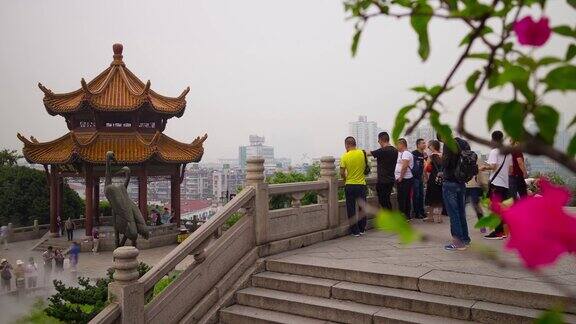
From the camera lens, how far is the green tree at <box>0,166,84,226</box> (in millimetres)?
28172

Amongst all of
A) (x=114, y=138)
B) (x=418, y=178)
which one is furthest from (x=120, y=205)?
(x=114, y=138)

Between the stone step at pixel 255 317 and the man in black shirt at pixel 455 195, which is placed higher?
the man in black shirt at pixel 455 195

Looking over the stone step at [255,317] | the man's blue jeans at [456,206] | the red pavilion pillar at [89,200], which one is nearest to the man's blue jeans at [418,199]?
the man's blue jeans at [456,206]

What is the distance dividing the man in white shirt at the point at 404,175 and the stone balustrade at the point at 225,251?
5.06 ft

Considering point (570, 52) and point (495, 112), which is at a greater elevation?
point (570, 52)

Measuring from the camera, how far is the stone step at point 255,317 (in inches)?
202

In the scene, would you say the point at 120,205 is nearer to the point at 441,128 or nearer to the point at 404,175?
the point at 404,175

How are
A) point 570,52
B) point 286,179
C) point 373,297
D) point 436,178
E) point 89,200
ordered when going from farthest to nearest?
point 89,200 < point 286,179 < point 436,178 < point 373,297 < point 570,52

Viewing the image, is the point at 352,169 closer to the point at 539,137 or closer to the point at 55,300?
the point at 55,300

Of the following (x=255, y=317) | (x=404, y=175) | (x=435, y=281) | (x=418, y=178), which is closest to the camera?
(x=435, y=281)

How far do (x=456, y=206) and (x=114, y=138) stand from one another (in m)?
20.5

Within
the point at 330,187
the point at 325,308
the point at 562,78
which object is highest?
the point at 562,78

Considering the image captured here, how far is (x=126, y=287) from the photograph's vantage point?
4.55m

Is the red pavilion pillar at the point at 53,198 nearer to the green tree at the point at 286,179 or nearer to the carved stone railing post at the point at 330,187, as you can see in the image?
the green tree at the point at 286,179
